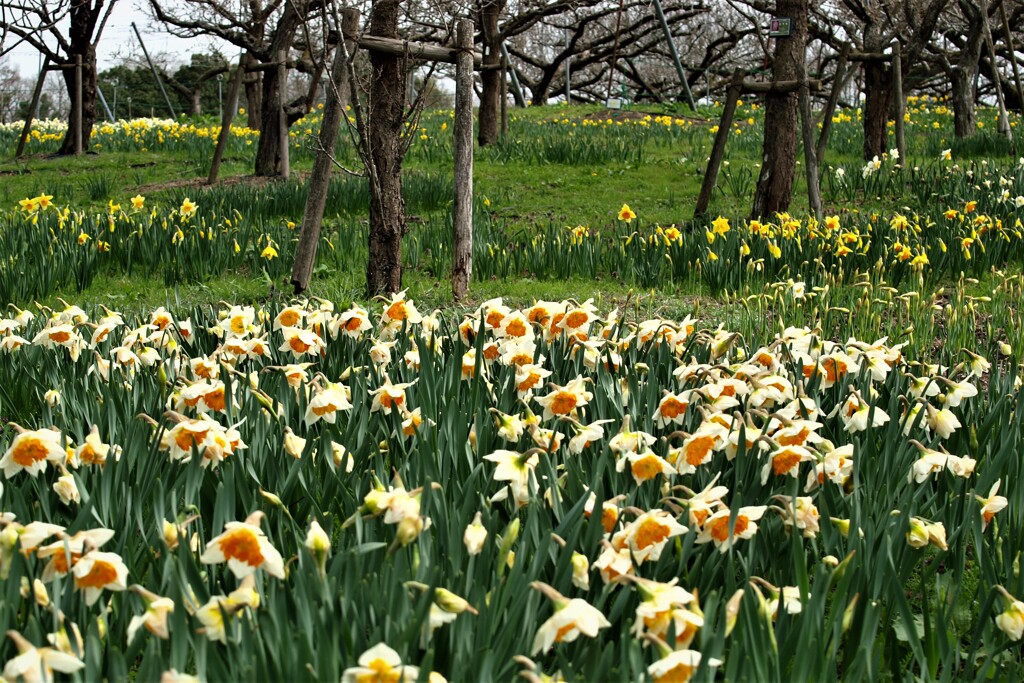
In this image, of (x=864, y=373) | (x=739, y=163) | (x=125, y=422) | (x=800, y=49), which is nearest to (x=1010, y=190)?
(x=800, y=49)

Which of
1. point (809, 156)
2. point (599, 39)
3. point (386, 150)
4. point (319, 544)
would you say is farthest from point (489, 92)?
point (599, 39)

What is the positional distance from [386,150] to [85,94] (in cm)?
1013

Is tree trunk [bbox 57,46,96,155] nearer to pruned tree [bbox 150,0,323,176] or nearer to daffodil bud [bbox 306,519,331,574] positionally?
pruned tree [bbox 150,0,323,176]

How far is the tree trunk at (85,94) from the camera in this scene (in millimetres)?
13055

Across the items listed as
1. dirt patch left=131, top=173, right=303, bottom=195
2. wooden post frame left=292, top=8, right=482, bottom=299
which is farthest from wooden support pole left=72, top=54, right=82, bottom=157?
wooden post frame left=292, top=8, right=482, bottom=299

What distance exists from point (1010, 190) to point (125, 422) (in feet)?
22.7

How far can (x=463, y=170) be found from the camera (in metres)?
5.43

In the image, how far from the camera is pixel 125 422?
8.24 ft

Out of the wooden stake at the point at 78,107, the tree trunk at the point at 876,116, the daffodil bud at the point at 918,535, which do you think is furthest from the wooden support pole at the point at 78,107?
the daffodil bud at the point at 918,535

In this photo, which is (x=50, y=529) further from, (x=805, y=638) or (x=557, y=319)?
(x=557, y=319)

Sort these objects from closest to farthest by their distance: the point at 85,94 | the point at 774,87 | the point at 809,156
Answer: the point at 809,156 < the point at 774,87 < the point at 85,94

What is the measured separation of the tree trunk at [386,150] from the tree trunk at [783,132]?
11.7 feet

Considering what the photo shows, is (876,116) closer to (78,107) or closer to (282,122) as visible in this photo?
(282,122)

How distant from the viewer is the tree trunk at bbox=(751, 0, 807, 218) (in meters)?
7.59
